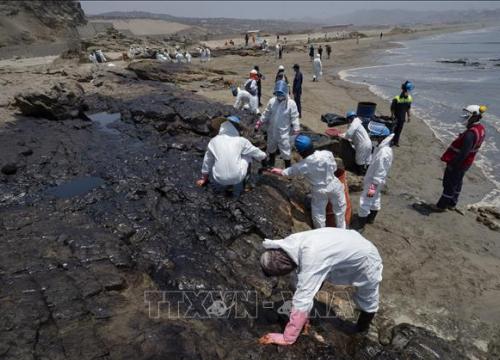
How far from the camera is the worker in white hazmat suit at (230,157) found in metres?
5.06

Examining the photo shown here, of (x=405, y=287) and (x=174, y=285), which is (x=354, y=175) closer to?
(x=405, y=287)

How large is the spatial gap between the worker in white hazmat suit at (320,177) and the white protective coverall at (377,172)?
73 centimetres

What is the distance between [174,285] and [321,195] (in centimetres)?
242

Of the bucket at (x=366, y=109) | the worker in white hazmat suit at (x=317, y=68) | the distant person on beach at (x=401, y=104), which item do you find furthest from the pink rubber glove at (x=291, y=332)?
the worker in white hazmat suit at (x=317, y=68)

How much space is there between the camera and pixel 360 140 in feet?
24.6

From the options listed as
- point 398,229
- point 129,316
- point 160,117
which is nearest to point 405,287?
point 398,229

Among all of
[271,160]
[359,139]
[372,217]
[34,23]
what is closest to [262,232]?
[372,217]

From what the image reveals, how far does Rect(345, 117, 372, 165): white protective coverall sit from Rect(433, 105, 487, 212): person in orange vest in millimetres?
1609

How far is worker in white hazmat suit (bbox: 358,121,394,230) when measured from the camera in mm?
5512

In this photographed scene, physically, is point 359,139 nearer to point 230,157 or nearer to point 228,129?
point 228,129

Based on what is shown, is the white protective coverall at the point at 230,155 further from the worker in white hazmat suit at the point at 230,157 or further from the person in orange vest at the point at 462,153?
the person in orange vest at the point at 462,153

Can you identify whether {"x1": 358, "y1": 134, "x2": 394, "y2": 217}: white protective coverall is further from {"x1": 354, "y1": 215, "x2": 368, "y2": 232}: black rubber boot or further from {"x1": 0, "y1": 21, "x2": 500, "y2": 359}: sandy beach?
{"x1": 0, "y1": 21, "x2": 500, "y2": 359}: sandy beach

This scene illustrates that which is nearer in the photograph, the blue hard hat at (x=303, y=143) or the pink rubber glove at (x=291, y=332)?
the pink rubber glove at (x=291, y=332)

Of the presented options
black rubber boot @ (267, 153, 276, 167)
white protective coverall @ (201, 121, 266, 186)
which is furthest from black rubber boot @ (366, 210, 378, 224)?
black rubber boot @ (267, 153, 276, 167)
